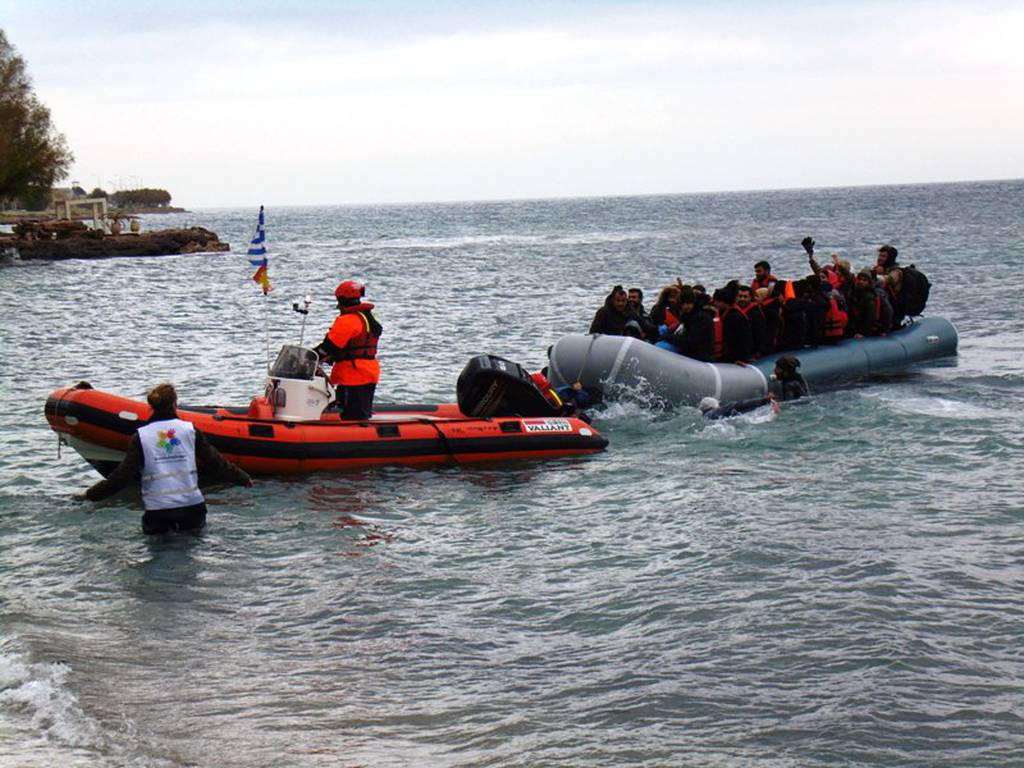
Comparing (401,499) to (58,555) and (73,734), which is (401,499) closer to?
(58,555)

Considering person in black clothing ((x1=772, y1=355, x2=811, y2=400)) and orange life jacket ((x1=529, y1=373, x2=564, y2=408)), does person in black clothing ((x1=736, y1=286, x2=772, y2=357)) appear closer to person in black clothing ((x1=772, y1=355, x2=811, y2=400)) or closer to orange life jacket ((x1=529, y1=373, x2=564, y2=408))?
person in black clothing ((x1=772, y1=355, x2=811, y2=400))

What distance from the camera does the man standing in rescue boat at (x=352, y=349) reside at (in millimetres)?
11875

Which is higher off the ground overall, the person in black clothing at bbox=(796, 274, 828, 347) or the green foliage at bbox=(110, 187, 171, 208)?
the green foliage at bbox=(110, 187, 171, 208)

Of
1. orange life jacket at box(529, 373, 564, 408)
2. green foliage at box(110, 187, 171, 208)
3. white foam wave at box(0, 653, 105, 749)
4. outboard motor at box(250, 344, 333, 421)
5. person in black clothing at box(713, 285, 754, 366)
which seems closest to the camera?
white foam wave at box(0, 653, 105, 749)

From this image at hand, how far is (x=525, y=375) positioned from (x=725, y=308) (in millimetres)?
3418

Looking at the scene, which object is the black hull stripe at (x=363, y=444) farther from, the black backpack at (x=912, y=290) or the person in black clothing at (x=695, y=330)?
the black backpack at (x=912, y=290)

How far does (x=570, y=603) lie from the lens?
338 inches

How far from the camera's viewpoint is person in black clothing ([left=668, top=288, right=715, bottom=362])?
15.3m

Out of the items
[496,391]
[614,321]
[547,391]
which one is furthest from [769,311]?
[496,391]

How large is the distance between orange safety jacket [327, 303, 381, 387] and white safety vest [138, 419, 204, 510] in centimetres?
269

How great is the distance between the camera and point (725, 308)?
50.9 feet

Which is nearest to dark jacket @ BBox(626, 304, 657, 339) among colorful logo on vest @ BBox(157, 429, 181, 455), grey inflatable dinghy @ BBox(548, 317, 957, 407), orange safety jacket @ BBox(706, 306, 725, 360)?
orange safety jacket @ BBox(706, 306, 725, 360)

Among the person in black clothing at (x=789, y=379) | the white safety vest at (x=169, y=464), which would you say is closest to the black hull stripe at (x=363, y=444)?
the white safety vest at (x=169, y=464)

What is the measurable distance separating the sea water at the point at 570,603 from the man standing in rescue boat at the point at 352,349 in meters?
0.84
